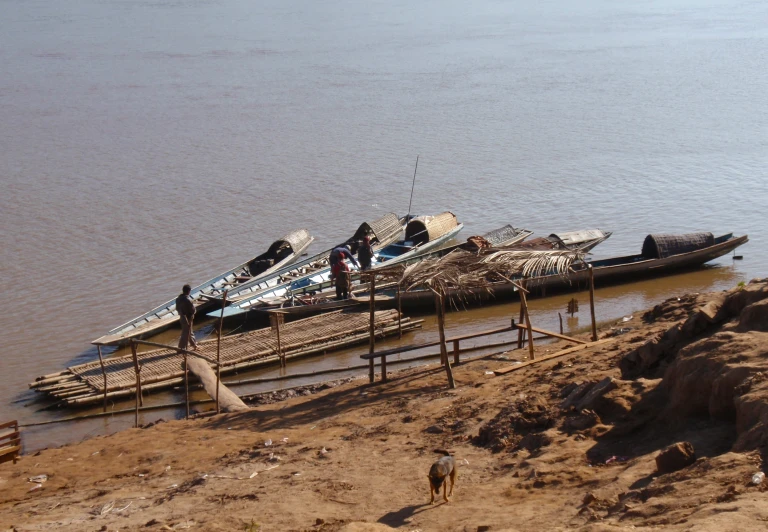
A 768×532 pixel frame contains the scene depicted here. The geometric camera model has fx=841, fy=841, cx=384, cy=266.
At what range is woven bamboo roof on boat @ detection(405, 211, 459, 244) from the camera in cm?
1958

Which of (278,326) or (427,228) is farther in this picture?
(427,228)

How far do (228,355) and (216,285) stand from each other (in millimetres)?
3864

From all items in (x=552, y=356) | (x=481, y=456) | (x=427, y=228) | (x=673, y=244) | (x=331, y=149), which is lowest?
(x=481, y=456)

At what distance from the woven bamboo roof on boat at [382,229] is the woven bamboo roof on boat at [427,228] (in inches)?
13.6

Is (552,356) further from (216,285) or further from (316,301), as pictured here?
(216,285)

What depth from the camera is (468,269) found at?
444 inches

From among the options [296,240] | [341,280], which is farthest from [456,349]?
[296,240]

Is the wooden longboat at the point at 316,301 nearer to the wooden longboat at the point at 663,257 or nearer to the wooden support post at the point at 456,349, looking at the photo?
the wooden longboat at the point at 663,257

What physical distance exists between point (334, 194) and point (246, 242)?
459cm

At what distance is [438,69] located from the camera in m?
42.6

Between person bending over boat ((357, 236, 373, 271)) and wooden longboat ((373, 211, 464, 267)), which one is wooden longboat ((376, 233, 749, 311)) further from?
wooden longboat ((373, 211, 464, 267))

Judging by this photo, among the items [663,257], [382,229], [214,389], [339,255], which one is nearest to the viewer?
[214,389]

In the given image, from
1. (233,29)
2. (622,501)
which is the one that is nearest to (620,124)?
(622,501)

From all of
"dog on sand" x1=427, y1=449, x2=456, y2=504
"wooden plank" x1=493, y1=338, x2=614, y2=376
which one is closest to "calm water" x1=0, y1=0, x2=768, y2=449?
"wooden plank" x1=493, y1=338, x2=614, y2=376
